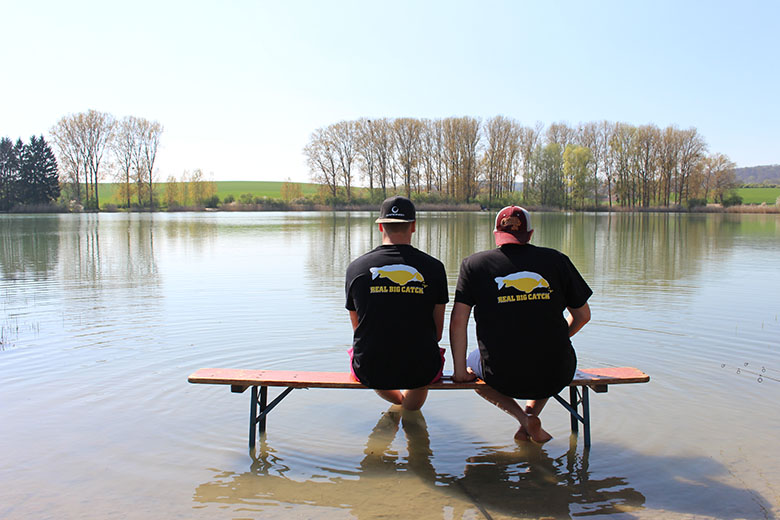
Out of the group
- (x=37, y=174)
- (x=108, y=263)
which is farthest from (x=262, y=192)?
(x=108, y=263)

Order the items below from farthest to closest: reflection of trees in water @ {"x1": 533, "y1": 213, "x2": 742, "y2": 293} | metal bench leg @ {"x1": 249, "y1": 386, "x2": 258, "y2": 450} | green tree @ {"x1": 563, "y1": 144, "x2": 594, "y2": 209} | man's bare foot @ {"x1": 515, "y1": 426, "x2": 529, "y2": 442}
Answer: green tree @ {"x1": 563, "y1": 144, "x2": 594, "y2": 209} → reflection of trees in water @ {"x1": 533, "y1": 213, "x2": 742, "y2": 293} → man's bare foot @ {"x1": 515, "y1": 426, "x2": 529, "y2": 442} → metal bench leg @ {"x1": 249, "y1": 386, "x2": 258, "y2": 450}

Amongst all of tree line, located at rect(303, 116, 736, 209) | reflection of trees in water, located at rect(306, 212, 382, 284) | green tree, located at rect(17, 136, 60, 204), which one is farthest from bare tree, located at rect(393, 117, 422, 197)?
reflection of trees in water, located at rect(306, 212, 382, 284)

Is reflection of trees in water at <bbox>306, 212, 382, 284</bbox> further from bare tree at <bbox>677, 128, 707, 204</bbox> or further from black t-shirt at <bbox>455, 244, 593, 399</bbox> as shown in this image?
bare tree at <bbox>677, 128, 707, 204</bbox>

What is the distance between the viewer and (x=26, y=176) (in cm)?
7244

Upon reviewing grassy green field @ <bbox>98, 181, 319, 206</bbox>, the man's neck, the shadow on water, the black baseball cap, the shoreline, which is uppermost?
grassy green field @ <bbox>98, 181, 319, 206</bbox>

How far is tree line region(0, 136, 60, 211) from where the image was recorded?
72312 mm

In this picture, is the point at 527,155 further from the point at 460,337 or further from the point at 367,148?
the point at 460,337

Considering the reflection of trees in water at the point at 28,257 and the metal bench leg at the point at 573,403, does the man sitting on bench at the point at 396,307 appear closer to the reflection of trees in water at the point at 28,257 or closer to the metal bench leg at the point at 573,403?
the metal bench leg at the point at 573,403

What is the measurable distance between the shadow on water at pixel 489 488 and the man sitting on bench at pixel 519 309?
606 millimetres

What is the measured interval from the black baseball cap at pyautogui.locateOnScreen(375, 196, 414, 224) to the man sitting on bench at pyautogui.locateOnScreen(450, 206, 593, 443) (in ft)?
1.66

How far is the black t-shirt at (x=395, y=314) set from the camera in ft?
12.8

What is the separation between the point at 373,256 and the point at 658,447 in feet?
8.68

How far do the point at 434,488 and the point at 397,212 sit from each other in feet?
5.99

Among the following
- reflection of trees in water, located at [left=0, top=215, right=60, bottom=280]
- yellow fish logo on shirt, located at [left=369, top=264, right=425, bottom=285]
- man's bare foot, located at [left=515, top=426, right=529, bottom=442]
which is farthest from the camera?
reflection of trees in water, located at [left=0, top=215, right=60, bottom=280]
